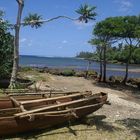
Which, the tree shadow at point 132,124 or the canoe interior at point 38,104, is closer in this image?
the canoe interior at point 38,104

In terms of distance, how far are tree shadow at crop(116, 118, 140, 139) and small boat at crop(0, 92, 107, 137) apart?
1302 mm

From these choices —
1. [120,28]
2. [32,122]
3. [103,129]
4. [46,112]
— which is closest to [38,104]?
[46,112]

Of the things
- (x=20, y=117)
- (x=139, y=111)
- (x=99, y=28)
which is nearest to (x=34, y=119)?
(x=20, y=117)

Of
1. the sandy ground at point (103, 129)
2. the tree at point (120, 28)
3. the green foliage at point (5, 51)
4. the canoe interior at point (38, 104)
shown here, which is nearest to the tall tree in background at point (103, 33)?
the tree at point (120, 28)

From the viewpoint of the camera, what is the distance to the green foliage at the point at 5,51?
21.1 m

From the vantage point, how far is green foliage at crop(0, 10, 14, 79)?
21.1 metres

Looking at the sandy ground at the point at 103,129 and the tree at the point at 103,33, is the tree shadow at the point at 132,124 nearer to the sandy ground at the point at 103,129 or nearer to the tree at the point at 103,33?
the sandy ground at the point at 103,129

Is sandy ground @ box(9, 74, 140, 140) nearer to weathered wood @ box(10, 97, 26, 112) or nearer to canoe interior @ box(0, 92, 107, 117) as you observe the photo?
canoe interior @ box(0, 92, 107, 117)

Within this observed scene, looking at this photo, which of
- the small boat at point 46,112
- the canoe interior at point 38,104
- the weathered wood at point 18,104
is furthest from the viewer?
the weathered wood at point 18,104

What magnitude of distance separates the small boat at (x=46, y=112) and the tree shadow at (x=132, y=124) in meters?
1.30

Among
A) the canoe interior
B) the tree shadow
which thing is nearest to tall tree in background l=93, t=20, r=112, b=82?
the tree shadow

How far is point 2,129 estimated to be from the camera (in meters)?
10.1

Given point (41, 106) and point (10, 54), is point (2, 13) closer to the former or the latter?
point (10, 54)

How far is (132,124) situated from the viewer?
13945mm
